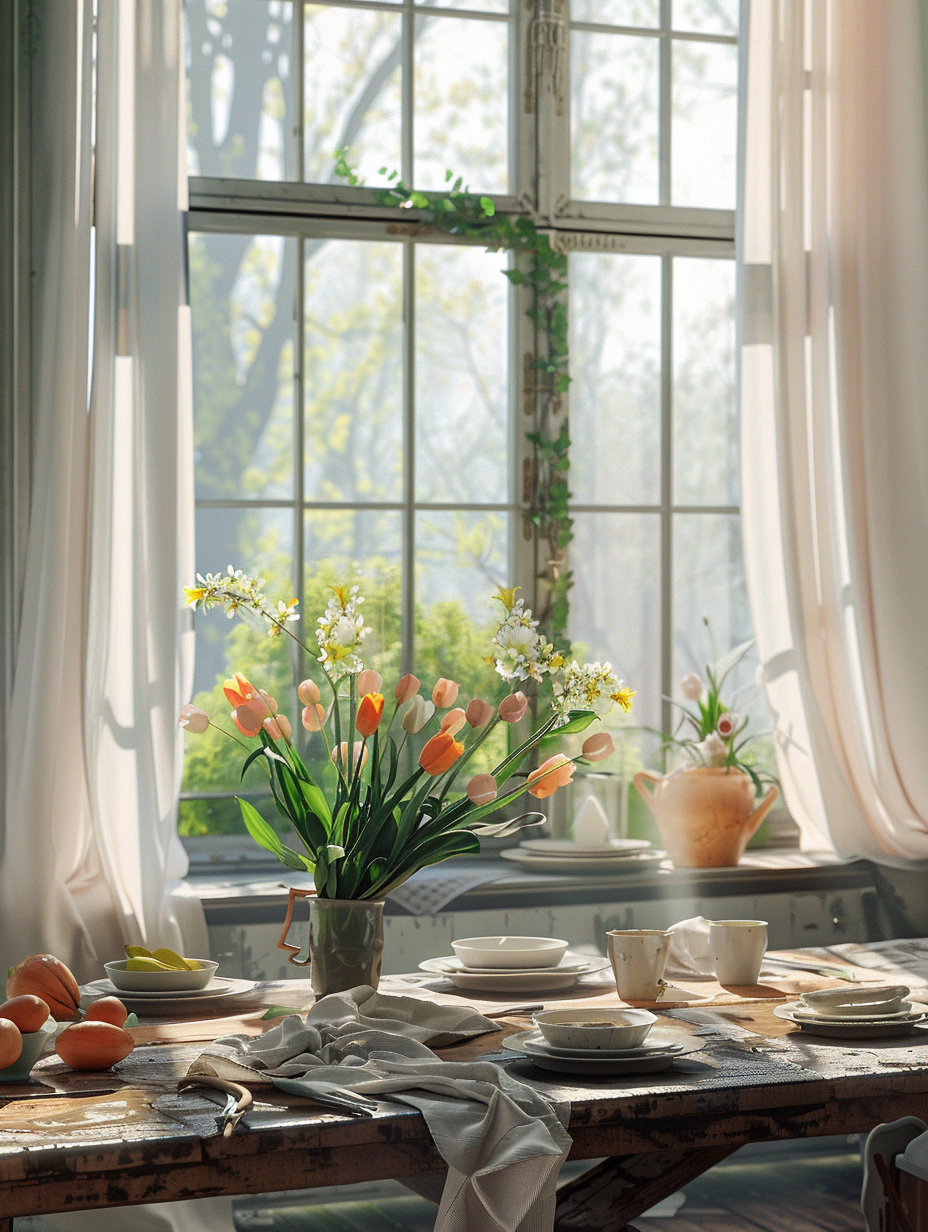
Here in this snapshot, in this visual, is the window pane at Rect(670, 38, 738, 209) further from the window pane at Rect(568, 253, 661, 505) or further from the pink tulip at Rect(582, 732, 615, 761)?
the pink tulip at Rect(582, 732, 615, 761)

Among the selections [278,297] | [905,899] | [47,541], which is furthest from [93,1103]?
[905,899]

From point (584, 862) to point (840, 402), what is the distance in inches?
50.2

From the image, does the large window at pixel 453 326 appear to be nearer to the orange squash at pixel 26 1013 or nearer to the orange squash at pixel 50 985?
the orange squash at pixel 50 985

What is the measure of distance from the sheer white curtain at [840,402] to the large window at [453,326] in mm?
210

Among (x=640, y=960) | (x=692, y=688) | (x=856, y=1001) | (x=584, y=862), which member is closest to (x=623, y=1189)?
(x=640, y=960)

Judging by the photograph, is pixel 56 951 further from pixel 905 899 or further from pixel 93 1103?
pixel 905 899

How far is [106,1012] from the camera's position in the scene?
162 centimetres

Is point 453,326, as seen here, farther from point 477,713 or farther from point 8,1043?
point 8,1043

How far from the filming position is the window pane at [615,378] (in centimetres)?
348

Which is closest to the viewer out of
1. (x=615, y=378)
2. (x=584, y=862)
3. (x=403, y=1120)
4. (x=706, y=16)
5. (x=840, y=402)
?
(x=403, y=1120)

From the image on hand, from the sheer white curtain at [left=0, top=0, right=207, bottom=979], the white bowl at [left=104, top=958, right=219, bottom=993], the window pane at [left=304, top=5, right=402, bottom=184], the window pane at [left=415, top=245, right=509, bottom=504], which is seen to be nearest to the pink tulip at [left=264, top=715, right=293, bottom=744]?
the white bowl at [left=104, top=958, right=219, bottom=993]

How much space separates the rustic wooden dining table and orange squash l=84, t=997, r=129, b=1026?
1.9 inches

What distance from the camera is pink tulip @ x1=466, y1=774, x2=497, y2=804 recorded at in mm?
1824

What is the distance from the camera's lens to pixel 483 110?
3.39m
